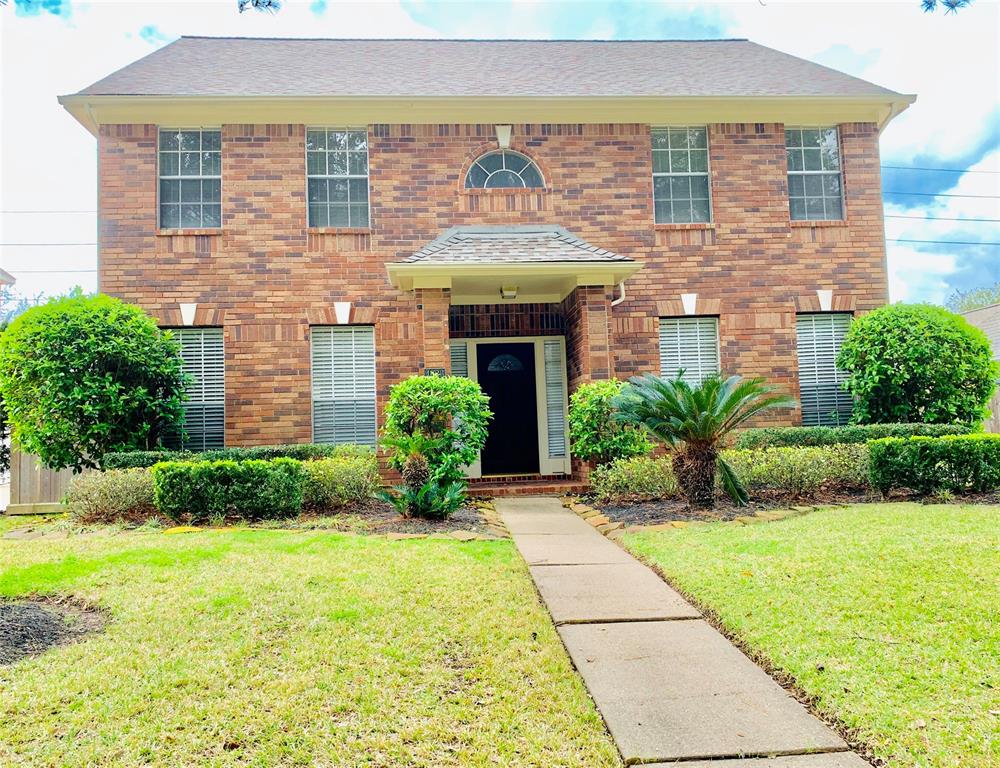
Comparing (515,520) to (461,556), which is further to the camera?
(515,520)

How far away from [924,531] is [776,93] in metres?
8.15

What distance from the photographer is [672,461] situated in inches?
Result: 348

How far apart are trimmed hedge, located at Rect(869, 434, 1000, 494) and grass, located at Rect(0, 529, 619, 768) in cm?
534

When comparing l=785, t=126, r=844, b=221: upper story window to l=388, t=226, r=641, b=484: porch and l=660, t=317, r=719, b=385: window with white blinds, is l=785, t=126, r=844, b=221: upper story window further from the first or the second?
l=388, t=226, r=641, b=484: porch

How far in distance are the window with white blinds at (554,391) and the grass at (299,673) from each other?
6.40m

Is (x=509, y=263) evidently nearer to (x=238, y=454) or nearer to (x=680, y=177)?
(x=680, y=177)

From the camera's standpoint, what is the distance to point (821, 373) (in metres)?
12.2

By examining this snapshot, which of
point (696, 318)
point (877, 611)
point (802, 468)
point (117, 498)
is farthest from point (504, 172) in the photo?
point (877, 611)

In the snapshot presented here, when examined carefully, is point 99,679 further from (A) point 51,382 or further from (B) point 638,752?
(A) point 51,382

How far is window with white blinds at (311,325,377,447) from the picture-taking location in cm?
1155

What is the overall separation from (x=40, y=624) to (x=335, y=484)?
15.5 ft

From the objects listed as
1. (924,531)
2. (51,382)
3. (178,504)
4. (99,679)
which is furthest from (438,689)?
(51,382)

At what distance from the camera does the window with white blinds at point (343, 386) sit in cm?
1155

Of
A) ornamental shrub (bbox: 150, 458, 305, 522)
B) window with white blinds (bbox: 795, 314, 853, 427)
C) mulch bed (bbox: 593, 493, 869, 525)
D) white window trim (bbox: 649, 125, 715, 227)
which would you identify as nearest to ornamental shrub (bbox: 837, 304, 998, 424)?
window with white blinds (bbox: 795, 314, 853, 427)
